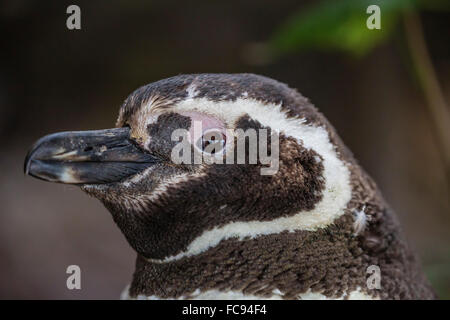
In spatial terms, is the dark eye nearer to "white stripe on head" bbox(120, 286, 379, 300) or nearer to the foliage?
"white stripe on head" bbox(120, 286, 379, 300)

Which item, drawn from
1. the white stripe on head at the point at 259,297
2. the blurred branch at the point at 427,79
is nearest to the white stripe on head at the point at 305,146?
the white stripe on head at the point at 259,297

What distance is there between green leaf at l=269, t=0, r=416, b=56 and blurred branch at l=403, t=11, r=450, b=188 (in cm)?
12

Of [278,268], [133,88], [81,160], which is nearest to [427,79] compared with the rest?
[278,268]

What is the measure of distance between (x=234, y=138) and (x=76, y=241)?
3.61m

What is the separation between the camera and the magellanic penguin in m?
1.60

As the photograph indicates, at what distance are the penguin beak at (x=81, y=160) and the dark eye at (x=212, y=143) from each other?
135 mm

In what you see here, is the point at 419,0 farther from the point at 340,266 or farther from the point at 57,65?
the point at 57,65

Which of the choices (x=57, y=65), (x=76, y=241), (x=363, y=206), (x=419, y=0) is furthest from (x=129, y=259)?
(x=363, y=206)

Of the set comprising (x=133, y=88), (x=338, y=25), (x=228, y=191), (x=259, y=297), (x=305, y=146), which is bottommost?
(x=259, y=297)

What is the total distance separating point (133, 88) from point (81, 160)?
3.92 meters

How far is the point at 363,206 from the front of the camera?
1.74 m

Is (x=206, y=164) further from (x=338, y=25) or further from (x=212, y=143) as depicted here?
(x=338, y=25)

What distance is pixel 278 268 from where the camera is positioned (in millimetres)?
1652

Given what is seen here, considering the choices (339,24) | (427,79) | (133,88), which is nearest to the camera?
(339,24)
